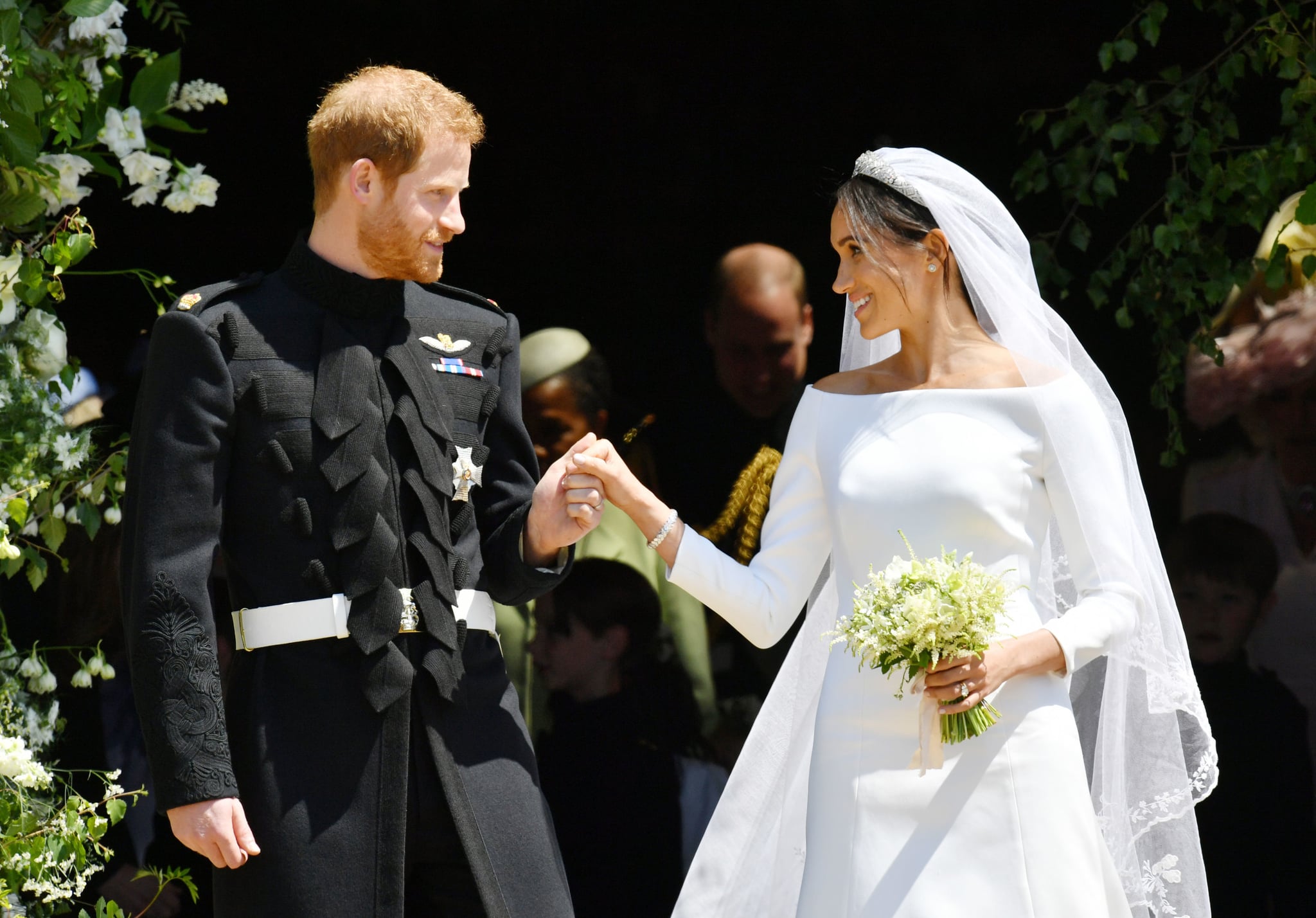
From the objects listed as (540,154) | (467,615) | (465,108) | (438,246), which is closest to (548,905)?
(467,615)

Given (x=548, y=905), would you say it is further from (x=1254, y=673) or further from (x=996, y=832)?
(x=1254, y=673)

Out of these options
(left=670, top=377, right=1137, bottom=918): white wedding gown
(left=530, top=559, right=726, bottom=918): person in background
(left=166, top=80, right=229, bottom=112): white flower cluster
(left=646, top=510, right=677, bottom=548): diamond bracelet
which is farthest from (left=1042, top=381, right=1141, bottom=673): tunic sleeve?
(left=166, top=80, right=229, bottom=112): white flower cluster

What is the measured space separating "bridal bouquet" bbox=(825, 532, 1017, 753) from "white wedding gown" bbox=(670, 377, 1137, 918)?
0.09m

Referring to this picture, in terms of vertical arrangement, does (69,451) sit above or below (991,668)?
above

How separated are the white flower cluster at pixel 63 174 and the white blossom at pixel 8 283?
158 millimetres

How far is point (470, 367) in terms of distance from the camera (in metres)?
2.63

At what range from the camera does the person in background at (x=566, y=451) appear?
418cm

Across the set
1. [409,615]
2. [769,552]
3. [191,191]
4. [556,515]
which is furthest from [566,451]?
[409,615]

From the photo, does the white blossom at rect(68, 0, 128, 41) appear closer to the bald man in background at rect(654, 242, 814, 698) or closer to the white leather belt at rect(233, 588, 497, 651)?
the white leather belt at rect(233, 588, 497, 651)

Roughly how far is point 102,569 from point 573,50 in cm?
192

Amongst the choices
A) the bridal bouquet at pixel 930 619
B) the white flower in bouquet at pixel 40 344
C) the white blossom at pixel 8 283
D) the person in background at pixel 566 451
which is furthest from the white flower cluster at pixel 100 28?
the bridal bouquet at pixel 930 619

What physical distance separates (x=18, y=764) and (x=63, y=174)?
120 centimetres

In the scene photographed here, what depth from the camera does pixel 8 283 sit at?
293 cm

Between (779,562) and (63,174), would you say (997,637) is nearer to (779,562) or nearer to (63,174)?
(779,562)
